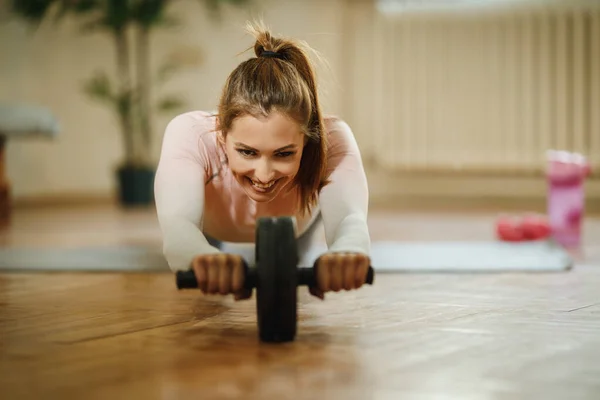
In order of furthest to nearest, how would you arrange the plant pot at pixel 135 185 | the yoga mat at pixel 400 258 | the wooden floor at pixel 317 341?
the plant pot at pixel 135 185
the yoga mat at pixel 400 258
the wooden floor at pixel 317 341

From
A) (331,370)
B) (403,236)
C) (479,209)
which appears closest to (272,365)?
(331,370)

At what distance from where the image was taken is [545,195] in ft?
13.7

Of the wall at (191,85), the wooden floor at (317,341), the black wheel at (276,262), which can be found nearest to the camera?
the wooden floor at (317,341)

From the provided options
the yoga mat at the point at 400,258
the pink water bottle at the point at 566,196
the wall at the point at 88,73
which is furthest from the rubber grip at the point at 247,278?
the wall at the point at 88,73

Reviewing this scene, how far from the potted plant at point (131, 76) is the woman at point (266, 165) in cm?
262

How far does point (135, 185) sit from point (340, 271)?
3.07 metres

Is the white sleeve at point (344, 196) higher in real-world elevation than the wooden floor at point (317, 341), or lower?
higher

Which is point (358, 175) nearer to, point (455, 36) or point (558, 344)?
point (558, 344)

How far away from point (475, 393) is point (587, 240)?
1725mm

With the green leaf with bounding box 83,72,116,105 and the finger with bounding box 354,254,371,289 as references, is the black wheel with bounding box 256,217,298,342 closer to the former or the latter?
the finger with bounding box 354,254,371,289

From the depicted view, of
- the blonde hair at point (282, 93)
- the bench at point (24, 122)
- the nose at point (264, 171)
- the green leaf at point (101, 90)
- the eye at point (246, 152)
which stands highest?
the green leaf at point (101, 90)

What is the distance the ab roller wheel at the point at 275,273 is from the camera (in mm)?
980

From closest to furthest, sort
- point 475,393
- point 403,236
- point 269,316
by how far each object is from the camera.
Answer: point 475,393 < point 269,316 < point 403,236

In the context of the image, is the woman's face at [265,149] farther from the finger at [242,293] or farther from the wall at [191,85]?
the wall at [191,85]
